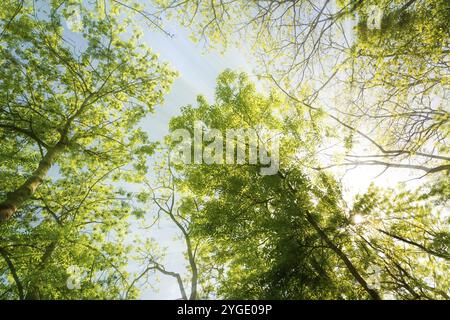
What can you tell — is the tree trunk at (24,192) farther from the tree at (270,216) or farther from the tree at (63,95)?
the tree at (270,216)

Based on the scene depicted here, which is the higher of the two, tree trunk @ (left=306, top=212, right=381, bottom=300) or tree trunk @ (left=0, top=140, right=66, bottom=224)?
tree trunk @ (left=0, top=140, right=66, bottom=224)

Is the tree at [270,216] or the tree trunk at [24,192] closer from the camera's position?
the tree trunk at [24,192]

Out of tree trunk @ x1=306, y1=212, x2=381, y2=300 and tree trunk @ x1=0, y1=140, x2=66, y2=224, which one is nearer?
tree trunk @ x1=0, y1=140, x2=66, y2=224

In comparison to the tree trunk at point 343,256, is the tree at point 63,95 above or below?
above

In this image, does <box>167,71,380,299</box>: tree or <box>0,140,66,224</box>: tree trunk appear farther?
<box>167,71,380,299</box>: tree

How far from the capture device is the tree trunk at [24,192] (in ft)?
16.9

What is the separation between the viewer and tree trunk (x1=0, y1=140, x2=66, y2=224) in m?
5.15

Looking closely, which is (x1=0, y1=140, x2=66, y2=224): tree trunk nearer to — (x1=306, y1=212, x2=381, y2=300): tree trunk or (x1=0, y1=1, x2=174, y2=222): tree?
(x1=0, y1=1, x2=174, y2=222): tree

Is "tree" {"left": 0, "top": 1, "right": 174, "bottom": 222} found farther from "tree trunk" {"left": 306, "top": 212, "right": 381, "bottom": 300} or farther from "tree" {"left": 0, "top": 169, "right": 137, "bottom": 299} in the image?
"tree trunk" {"left": 306, "top": 212, "right": 381, "bottom": 300}

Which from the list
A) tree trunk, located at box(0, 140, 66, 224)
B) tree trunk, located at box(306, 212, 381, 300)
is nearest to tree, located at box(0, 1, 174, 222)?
tree trunk, located at box(0, 140, 66, 224)

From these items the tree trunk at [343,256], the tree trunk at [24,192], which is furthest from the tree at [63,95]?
the tree trunk at [343,256]
